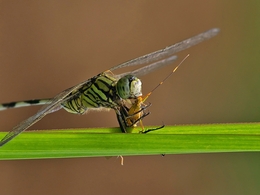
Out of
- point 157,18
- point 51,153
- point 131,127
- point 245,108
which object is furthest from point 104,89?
point 245,108

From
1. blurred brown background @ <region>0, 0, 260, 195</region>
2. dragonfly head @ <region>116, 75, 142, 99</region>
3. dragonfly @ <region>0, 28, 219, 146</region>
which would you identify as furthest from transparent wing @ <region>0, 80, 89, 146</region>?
blurred brown background @ <region>0, 0, 260, 195</region>

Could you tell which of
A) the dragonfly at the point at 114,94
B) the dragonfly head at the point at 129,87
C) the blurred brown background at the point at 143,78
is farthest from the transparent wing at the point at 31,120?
the blurred brown background at the point at 143,78

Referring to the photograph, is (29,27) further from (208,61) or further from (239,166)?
(239,166)

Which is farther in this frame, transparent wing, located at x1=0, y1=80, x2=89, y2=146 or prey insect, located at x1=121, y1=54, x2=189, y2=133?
prey insect, located at x1=121, y1=54, x2=189, y2=133

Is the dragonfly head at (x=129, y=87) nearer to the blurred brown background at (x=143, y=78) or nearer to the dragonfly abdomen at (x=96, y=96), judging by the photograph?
the dragonfly abdomen at (x=96, y=96)

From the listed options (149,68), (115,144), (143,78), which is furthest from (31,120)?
(143,78)

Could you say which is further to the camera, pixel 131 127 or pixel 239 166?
pixel 239 166

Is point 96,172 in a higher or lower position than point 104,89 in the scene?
lower

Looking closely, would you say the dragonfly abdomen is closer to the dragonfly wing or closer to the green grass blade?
the dragonfly wing
